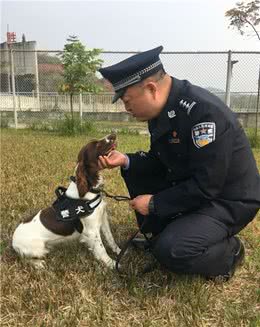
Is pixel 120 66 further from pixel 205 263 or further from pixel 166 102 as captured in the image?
pixel 205 263

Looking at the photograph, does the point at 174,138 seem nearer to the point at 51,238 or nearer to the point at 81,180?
the point at 81,180

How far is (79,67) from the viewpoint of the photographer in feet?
34.3

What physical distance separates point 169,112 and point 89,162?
724 millimetres

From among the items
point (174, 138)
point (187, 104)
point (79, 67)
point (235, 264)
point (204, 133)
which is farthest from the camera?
point (79, 67)

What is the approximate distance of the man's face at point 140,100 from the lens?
Result: 2.71 m

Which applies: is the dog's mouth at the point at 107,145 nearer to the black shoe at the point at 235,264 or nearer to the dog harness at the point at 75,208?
the dog harness at the point at 75,208

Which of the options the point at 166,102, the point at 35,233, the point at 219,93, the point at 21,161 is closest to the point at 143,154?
the point at 166,102

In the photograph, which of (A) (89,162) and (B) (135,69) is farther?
(A) (89,162)

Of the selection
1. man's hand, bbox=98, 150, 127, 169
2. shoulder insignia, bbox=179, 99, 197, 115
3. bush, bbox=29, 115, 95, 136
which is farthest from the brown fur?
bush, bbox=29, 115, 95, 136

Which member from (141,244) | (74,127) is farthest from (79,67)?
(141,244)

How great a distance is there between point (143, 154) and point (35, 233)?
3.28 ft

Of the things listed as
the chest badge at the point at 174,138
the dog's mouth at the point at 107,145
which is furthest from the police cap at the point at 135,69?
the dog's mouth at the point at 107,145

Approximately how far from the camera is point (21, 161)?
267 inches

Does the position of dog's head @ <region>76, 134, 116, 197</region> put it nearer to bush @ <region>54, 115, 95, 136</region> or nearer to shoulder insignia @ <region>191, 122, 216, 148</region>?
shoulder insignia @ <region>191, 122, 216, 148</region>
